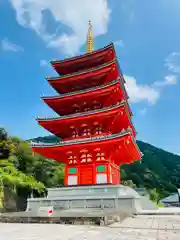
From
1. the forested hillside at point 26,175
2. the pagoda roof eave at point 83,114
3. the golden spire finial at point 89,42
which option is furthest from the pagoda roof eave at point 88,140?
the golden spire finial at point 89,42

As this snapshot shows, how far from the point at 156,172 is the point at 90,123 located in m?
56.5

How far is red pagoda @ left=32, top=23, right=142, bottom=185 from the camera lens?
677 inches

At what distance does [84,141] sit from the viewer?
17.1m

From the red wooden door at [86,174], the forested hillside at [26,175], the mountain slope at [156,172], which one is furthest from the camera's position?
the mountain slope at [156,172]

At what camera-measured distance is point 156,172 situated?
68688mm

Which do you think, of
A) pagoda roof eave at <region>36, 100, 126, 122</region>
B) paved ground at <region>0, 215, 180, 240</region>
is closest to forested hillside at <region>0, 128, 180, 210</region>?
pagoda roof eave at <region>36, 100, 126, 122</region>

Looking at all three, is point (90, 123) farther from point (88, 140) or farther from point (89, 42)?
point (89, 42)

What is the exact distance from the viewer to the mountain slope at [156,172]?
57.1m

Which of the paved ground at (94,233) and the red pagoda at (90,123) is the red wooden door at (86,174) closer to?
the red pagoda at (90,123)

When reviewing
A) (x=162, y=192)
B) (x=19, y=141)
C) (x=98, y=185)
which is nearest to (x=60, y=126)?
(x=98, y=185)

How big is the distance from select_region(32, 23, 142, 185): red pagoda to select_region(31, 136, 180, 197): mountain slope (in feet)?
112

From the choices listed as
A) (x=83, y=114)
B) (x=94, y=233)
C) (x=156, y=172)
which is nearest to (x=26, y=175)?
(x=83, y=114)

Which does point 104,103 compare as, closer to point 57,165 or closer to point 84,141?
point 84,141

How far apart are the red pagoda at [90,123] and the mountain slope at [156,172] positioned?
34.2 metres
